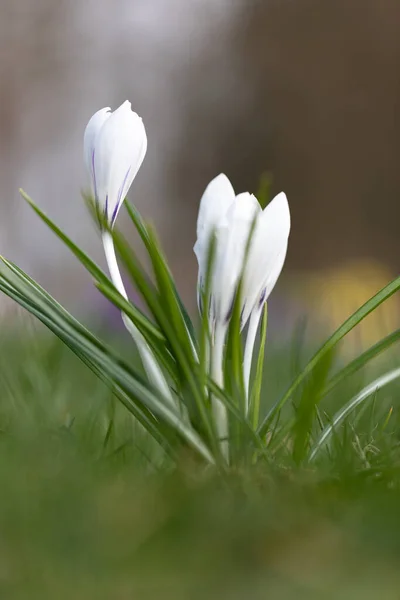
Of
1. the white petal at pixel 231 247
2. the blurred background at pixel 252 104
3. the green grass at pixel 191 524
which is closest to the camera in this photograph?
the green grass at pixel 191 524

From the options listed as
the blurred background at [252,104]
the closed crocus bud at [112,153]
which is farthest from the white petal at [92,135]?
the blurred background at [252,104]

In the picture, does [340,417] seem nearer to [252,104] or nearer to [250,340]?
[250,340]

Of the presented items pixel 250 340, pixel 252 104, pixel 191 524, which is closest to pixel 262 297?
pixel 250 340

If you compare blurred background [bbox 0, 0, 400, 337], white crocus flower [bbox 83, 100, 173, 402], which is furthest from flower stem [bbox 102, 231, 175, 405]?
blurred background [bbox 0, 0, 400, 337]

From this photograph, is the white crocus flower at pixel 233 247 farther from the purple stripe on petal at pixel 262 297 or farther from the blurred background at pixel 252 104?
the blurred background at pixel 252 104

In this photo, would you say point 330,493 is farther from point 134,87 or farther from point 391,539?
point 134,87

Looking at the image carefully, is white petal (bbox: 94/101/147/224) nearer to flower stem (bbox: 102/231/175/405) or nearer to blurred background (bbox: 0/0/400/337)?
flower stem (bbox: 102/231/175/405)
